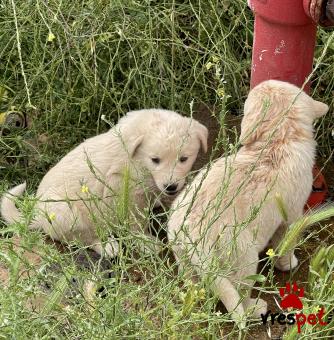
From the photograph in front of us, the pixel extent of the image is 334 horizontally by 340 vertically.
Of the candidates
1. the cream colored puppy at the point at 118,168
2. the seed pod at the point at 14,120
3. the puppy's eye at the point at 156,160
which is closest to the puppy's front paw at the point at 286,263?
the cream colored puppy at the point at 118,168

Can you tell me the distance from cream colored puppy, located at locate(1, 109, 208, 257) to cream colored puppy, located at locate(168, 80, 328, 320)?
0.38 meters

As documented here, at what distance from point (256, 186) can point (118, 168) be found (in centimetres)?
84

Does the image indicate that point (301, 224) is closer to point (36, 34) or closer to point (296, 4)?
point (296, 4)

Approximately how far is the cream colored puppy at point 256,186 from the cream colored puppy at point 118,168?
1.24 feet

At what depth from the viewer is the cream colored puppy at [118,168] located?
12.2 feet

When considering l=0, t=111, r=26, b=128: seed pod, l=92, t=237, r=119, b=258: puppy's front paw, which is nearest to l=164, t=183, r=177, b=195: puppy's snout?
l=92, t=237, r=119, b=258: puppy's front paw

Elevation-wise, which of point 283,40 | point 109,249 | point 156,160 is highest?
point 283,40

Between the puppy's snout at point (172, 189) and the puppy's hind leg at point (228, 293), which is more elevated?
the puppy's snout at point (172, 189)

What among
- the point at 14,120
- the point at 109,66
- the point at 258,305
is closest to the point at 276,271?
the point at 258,305

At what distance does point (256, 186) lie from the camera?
10.7 ft

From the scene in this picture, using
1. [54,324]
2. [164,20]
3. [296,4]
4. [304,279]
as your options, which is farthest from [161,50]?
[54,324]

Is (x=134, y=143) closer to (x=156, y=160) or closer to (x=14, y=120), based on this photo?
(x=156, y=160)

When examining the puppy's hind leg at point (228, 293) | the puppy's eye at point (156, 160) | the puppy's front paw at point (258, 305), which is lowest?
the puppy's front paw at point (258, 305)

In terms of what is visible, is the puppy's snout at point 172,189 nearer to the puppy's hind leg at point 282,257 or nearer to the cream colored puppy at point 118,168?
the cream colored puppy at point 118,168
